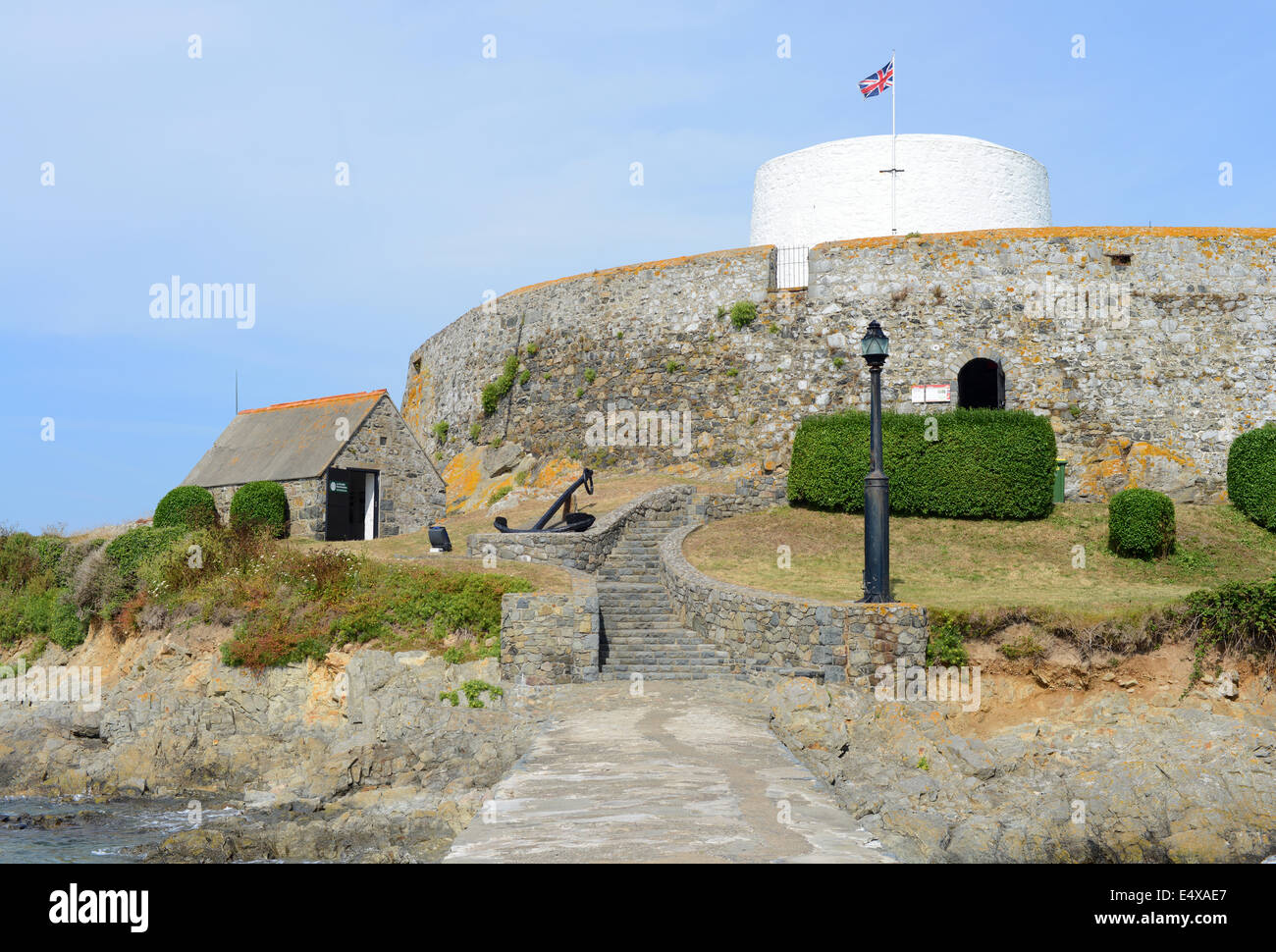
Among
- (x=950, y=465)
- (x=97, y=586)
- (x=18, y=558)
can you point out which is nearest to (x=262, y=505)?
(x=97, y=586)

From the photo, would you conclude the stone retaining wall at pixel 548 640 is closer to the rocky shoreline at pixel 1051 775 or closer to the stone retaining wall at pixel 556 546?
the rocky shoreline at pixel 1051 775

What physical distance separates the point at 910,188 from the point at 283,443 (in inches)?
764

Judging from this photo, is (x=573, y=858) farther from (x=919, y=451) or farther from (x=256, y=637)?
(x=919, y=451)

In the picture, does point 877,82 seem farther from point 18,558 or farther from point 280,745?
point 18,558

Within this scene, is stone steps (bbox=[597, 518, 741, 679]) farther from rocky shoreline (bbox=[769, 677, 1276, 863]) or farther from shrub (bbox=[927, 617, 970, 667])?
shrub (bbox=[927, 617, 970, 667])

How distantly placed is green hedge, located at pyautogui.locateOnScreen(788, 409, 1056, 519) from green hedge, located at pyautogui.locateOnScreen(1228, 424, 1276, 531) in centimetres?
408

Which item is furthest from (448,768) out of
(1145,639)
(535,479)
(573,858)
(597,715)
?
(535,479)

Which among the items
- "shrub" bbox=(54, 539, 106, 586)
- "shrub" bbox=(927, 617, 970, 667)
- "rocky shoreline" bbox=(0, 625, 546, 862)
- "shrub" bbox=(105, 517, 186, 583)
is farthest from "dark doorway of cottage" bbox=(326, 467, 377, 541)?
"shrub" bbox=(927, 617, 970, 667)

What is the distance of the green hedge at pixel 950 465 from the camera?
23453 mm

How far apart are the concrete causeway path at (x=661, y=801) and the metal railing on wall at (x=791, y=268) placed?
56.7ft

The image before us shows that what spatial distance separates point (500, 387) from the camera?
106ft

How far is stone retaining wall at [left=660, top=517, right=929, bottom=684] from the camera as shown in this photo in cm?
1507
